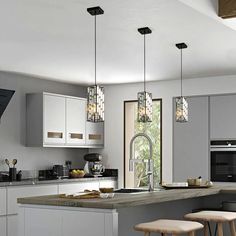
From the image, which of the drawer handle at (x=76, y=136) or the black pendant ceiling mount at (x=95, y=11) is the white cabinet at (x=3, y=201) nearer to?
the drawer handle at (x=76, y=136)

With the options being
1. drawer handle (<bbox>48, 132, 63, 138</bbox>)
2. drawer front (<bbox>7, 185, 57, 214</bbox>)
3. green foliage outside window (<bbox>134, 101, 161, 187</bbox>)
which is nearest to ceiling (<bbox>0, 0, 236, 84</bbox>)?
drawer handle (<bbox>48, 132, 63, 138</bbox>)

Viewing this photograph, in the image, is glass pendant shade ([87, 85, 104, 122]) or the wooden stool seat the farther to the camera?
the wooden stool seat

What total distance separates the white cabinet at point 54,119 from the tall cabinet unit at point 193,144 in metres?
1.67

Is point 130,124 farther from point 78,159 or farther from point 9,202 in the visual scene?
point 9,202

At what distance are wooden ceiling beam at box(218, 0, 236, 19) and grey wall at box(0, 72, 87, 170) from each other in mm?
3692

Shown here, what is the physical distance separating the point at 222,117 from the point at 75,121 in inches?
86.8

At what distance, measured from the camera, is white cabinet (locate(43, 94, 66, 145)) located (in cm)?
739

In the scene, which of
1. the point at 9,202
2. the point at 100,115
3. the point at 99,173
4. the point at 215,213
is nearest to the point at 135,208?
the point at 215,213

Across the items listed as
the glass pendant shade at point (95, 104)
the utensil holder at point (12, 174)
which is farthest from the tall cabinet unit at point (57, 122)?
the glass pendant shade at point (95, 104)

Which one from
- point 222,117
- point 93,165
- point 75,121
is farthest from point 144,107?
point 93,165

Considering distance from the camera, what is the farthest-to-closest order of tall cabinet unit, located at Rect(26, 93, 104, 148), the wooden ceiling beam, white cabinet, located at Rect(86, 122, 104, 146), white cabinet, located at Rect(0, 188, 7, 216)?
1. white cabinet, located at Rect(86, 122, 104, 146)
2. tall cabinet unit, located at Rect(26, 93, 104, 148)
3. white cabinet, located at Rect(0, 188, 7, 216)
4. the wooden ceiling beam

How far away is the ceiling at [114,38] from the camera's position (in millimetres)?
4023

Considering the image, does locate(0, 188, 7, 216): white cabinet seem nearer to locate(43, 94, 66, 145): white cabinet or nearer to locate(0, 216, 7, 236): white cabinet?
locate(0, 216, 7, 236): white cabinet

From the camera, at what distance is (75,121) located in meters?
7.97
